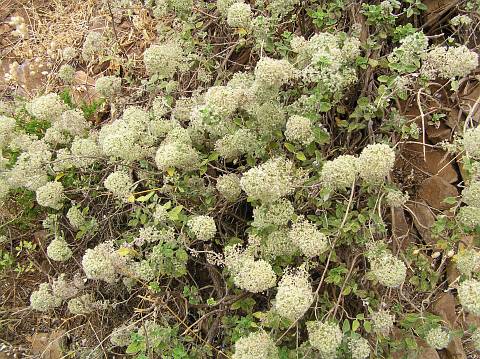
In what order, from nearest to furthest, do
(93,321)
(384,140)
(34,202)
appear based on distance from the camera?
(384,140)
(93,321)
(34,202)

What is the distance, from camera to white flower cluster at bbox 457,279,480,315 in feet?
5.84

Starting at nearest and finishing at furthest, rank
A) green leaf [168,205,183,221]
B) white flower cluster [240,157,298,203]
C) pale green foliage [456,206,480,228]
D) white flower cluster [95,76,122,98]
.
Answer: white flower cluster [240,157,298,203] < pale green foliage [456,206,480,228] < green leaf [168,205,183,221] < white flower cluster [95,76,122,98]

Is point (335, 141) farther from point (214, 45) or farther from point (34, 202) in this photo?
point (34, 202)

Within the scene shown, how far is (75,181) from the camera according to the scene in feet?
9.37

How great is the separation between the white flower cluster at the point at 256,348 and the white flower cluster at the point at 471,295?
0.71 metres

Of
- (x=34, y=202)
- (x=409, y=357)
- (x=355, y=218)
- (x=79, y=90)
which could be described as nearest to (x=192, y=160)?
(x=355, y=218)

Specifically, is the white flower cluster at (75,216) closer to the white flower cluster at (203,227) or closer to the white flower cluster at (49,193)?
the white flower cluster at (49,193)

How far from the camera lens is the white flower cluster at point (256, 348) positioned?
1.89 metres

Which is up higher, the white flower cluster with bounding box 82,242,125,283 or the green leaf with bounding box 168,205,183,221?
the green leaf with bounding box 168,205,183,221

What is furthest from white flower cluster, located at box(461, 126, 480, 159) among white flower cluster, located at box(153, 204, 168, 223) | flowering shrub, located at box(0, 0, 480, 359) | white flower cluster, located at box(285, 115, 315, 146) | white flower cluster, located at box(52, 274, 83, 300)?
white flower cluster, located at box(52, 274, 83, 300)

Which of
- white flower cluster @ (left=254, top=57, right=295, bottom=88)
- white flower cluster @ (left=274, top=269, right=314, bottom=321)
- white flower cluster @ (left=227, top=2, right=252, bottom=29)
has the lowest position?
white flower cluster @ (left=274, top=269, right=314, bottom=321)

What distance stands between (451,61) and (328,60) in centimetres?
49

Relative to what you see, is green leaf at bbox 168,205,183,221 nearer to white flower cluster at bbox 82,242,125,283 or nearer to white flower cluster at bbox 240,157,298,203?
white flower cluster at bbox 82,242,125,283

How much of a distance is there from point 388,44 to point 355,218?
3.51 ft
